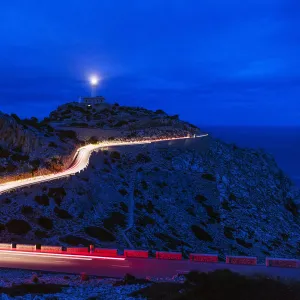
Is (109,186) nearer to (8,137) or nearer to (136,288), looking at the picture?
(8,137)

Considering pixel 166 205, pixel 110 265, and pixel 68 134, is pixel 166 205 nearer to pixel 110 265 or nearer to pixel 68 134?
pixel 110 265

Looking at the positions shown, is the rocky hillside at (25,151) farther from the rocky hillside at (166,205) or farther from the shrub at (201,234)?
the shrub at (201,234)

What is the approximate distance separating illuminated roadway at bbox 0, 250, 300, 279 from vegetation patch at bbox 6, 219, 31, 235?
5671 mm

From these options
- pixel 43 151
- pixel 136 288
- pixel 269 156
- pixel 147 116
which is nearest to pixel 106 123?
pixel 147 116

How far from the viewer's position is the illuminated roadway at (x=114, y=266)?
2136 centimetres

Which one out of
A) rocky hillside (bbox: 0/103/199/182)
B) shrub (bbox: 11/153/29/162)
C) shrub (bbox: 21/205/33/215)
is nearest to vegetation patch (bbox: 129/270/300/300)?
shrub (bbox: 21/205/33/215)

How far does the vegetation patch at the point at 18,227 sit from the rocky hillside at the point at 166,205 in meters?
0.07

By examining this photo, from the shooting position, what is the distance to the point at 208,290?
585 inches

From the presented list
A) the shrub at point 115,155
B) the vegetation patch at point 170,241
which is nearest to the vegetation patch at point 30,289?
the vegetation patch at point 170,241

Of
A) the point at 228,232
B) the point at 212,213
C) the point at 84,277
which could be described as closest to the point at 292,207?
the point at 212,213

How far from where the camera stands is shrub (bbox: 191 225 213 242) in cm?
4175

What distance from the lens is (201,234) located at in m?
42.8

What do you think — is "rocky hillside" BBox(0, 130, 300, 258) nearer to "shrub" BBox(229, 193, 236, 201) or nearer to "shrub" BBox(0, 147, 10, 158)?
"shrub" BBox(229, 193, 236, 201)

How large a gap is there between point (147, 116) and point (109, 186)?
5677 centimetres
